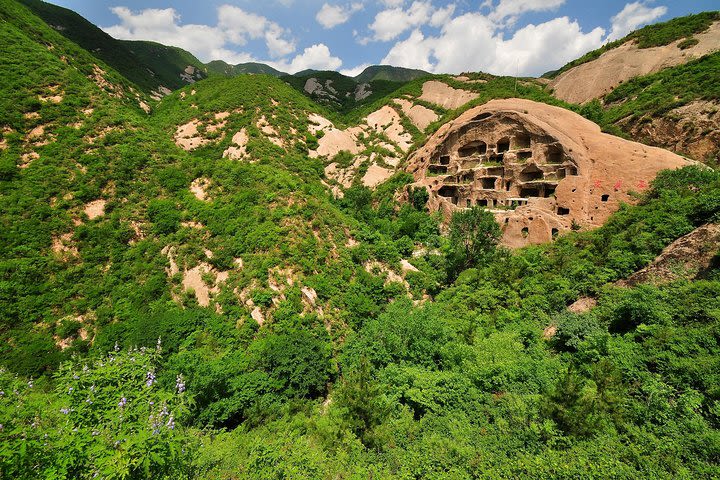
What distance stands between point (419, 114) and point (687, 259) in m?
45.6

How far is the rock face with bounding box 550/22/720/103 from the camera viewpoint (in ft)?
98.8

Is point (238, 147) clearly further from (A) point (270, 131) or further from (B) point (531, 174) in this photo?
(B) point (531, 174)

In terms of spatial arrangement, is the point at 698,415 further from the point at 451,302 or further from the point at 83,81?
the point at 83,81

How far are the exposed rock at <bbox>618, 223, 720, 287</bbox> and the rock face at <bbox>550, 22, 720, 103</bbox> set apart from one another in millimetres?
31553

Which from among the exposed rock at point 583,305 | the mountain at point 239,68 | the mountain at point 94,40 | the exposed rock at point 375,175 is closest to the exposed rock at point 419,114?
the exposed rock at point 375,175

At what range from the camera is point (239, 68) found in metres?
150

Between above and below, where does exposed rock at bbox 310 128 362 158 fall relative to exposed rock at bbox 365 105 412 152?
below

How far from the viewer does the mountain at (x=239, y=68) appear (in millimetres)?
129775

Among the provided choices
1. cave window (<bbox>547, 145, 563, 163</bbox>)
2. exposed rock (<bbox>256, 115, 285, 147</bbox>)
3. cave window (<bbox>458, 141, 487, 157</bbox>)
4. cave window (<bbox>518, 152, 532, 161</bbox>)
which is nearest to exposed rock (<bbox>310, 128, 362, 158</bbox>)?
exposed rock (<bbox>256, 115, 285, 147</bbox>)

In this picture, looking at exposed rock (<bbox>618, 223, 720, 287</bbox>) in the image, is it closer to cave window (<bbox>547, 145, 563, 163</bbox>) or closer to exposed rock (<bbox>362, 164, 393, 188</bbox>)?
cave window (<bbox>547, 145, 563, 163</bbox>)

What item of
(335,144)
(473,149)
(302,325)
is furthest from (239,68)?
(302,325)

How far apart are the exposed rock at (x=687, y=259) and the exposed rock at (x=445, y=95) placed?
4501 centimetres

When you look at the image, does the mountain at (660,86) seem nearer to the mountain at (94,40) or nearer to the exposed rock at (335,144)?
the exposed rock at (335,144)

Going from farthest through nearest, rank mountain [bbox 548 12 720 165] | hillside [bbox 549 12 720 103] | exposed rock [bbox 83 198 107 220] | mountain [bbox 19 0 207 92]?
mountain [bbox 19 0 207 92] → hillside [bbox 549 12 720 103] → mountain [bbox 548 12 720 165] → exposed rock [bbox 83 198 107 220]
